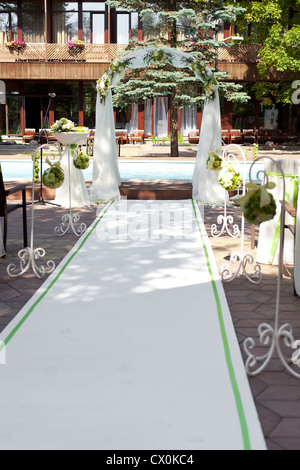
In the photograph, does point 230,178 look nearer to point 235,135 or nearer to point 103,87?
point 103,87

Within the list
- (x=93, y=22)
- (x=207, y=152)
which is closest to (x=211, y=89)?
(x=207, y=152)

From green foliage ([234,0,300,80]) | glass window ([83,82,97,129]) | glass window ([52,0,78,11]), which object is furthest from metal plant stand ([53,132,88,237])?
glass window ([52,0,78,11])

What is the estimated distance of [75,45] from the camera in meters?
27.9

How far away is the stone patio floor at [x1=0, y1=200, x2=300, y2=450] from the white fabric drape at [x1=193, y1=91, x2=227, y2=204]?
1.22 metres

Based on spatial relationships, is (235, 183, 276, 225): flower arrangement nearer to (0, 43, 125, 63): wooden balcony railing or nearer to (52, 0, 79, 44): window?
(0, 43, 125, 63): wooden balcony railing

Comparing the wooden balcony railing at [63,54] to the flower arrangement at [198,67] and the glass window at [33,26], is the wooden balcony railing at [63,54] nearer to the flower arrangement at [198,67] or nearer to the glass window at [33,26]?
the glass window at [33,26]

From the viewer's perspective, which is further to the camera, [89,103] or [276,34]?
[89,103]

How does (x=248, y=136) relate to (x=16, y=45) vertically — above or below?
below

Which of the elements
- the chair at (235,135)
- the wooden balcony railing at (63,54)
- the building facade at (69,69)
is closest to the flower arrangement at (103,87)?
the chair at (235,135)

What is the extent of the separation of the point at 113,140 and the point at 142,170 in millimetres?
7019

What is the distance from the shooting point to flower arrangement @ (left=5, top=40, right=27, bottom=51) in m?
27.8

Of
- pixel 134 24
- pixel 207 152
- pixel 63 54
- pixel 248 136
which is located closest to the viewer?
pixel 207 152

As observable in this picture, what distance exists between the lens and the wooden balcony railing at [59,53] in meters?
27.7

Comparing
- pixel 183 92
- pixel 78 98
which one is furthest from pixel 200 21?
pixel 78 98
